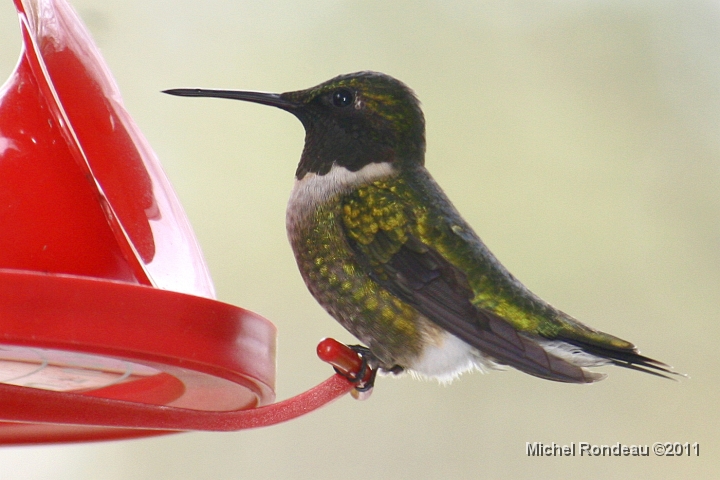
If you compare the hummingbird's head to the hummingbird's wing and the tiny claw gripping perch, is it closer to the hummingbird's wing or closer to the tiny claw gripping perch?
the hummingbird's wing

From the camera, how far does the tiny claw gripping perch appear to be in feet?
5.13

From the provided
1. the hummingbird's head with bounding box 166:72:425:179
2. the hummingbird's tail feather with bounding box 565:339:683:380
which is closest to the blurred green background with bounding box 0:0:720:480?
the hummingbird's head with bounding box 166:72:425:179

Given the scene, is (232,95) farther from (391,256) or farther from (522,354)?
(522,354)

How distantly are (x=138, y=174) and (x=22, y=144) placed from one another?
9.3 inches

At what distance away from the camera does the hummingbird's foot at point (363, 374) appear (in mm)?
1755

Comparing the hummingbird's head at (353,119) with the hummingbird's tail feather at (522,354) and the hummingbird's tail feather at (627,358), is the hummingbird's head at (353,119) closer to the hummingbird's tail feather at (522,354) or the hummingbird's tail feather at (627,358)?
the hummingbird's tail feather at (522,354)

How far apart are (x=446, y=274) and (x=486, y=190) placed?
89.7 inches

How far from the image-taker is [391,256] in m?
2.07

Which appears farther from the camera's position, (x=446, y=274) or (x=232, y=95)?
(x=446, y=274)

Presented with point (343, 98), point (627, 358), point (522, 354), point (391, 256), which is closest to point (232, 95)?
point (343, 98)

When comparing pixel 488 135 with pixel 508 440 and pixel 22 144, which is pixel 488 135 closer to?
pixel 508 440

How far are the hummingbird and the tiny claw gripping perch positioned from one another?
141mm

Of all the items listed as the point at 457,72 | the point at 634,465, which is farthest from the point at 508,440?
the point at 457,72

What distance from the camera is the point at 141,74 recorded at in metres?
4.64
